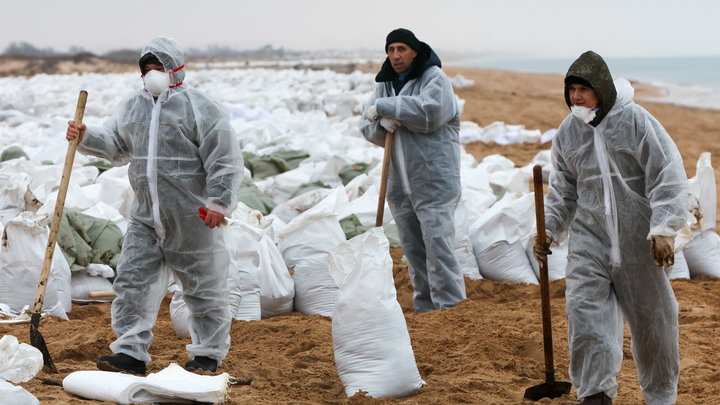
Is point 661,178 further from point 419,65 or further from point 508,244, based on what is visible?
point 508,244

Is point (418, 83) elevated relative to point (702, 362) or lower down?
elevated

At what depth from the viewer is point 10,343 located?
2480mm

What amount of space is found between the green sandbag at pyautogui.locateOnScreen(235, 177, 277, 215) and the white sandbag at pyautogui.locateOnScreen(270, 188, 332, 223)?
0.52ft

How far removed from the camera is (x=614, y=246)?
2.78m

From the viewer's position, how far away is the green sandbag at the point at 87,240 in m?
4.54

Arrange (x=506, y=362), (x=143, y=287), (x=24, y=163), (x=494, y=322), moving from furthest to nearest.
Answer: (x=24, y=163), (x=494, y=322), (x=506, y=362), (x=143, y=287)

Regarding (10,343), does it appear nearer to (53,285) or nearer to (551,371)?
(53,285)

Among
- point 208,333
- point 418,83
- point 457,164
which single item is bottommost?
point 208,333

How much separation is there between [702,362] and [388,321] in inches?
67.8

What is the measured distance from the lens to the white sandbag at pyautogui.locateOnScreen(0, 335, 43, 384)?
8.07ft

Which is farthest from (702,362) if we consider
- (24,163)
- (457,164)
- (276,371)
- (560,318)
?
(24,163)

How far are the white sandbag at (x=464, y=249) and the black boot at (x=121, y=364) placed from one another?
7.82 ft

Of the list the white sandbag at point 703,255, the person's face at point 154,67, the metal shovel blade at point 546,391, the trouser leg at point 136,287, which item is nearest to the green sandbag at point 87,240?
the trouser leg at point 136,287

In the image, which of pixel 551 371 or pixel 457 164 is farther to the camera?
pixel 457 164
